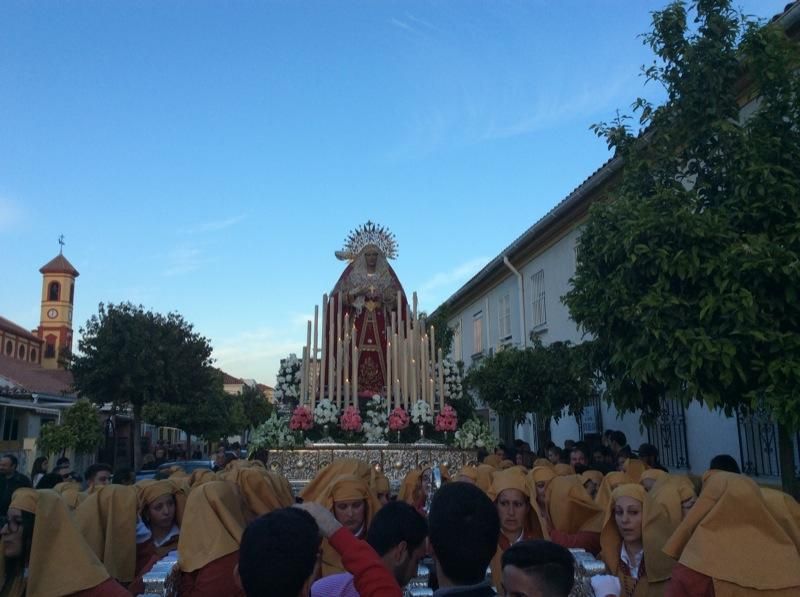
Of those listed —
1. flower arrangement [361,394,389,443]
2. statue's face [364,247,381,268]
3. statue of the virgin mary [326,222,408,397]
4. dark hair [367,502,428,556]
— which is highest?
statue's face [364,247,381,268]

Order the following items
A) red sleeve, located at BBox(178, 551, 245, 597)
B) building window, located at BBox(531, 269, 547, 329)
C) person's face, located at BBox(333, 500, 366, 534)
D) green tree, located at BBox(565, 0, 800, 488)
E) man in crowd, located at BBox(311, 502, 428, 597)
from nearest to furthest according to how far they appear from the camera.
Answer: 1. man in crowd, located at BBox(311, 502, 428, 597)
2. red sleeve, located at BBox(178, 551, 245, 597)
3. person's face, located at BBox(333, 500, 366, 534)
4. green tree, located at BBox(565, 0, 800, 488)
5. building window, located at BBox(531, 269, 547, 329)

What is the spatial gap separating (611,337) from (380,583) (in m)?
4.92

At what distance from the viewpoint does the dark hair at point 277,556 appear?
7.22 ft

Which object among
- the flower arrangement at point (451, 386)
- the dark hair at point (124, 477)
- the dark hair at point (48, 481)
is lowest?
the dark hair at point (48, 481)

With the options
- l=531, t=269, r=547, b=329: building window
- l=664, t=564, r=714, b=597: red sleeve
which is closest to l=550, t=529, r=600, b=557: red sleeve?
l=664, t=564, r=714, b=597: red sleeve

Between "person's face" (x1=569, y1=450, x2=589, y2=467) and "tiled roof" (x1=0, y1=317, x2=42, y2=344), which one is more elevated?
"tiled roof" (x1=0, y1=317, x2=42, y2=344)

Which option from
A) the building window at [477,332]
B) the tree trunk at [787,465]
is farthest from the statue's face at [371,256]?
the building window at [477,332]

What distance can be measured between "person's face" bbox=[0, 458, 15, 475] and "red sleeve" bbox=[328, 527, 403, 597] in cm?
762

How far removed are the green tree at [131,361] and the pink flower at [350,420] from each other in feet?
52.7

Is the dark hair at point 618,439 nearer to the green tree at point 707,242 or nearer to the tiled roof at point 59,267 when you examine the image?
the green tree at point 707,242

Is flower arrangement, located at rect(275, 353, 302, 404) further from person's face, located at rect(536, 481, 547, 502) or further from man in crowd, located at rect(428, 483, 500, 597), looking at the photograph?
man in crowd, located at rect(428, 483, 500, 597)

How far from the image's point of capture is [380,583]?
2.38m

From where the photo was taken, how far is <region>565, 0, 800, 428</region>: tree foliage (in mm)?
5812

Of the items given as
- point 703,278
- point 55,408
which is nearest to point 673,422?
point 703,278
